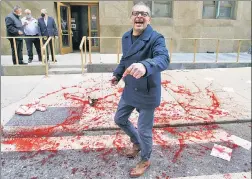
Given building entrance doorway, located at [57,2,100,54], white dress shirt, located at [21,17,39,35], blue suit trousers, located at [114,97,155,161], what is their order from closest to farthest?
blue suit trousers, located at [114,97,155,161], white dress shirt, located at [21,17,39,35], building entrance doorway, located at [57,2,100,54]

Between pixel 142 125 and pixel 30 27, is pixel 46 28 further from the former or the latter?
pixel 142 125

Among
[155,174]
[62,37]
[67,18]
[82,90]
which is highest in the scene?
[67,18]

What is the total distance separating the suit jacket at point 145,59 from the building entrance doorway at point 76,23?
7.61 metres

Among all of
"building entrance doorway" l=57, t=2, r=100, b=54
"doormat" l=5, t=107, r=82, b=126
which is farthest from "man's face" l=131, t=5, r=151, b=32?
"building entrance doorway" l=57, t=2, r=100, b=54

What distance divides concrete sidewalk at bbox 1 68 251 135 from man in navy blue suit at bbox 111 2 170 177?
121cm

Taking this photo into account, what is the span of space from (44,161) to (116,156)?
0.91 m

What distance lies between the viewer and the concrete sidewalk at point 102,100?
390cm

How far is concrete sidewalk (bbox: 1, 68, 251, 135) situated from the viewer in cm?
390

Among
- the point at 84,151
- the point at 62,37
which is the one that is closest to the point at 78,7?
the point at 62,37

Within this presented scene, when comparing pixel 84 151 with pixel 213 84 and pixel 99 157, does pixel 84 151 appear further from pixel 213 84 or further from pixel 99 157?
pixel 213 84

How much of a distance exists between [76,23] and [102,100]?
23.0 ft

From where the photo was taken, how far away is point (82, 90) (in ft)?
18.3

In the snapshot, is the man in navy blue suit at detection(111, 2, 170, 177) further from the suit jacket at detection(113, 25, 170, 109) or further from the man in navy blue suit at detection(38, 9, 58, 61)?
the man in navy blue suit at detection(38, 9, 58, 61)

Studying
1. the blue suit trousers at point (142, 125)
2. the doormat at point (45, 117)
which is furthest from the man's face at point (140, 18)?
the doormat at point (45, 117)
